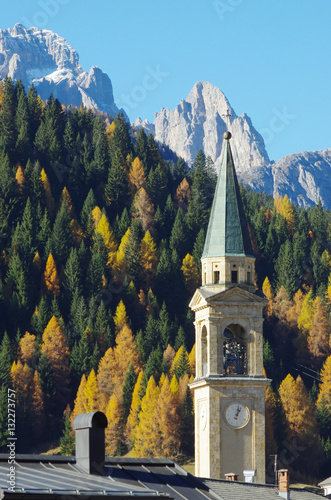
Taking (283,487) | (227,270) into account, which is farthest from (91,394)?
(283,487)

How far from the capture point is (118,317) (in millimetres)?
189250

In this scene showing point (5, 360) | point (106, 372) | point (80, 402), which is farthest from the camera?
point (106, 372)

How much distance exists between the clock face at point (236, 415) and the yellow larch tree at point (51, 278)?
130533mm

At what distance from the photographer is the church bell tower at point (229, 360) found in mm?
66312

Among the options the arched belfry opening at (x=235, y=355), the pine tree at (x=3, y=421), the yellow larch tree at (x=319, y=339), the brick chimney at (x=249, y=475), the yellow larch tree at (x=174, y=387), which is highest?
the yellow larch tree at (x=319, y=339)

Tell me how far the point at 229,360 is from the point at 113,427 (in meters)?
91.4

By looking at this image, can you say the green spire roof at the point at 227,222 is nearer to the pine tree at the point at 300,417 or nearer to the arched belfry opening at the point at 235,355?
the arched belfry opening at the point at 235,355

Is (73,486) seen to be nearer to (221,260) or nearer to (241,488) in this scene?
(241,488)

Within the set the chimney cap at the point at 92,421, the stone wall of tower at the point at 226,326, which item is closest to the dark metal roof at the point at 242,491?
the chimney cap at the point at 92,421

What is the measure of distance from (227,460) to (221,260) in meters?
10.2

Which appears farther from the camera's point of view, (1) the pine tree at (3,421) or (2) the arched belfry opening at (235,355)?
(1) the pine tree at (3,421)

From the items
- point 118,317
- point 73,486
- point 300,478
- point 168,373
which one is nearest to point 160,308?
point 118,317

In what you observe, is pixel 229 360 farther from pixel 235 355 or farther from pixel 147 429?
pixel 147 429

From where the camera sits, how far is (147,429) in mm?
153000
